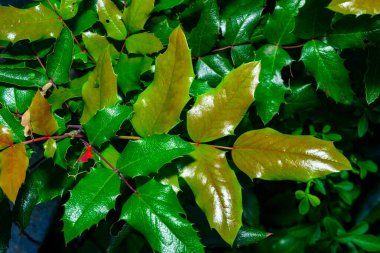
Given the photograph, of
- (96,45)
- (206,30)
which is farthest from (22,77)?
(206,30)

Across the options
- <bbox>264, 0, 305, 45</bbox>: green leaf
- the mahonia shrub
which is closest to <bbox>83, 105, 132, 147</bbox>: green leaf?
the mahonia shrub

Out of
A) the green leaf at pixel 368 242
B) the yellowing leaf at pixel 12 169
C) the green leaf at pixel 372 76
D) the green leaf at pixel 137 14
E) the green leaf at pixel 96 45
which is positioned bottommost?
the green leaf at pixel 368 242

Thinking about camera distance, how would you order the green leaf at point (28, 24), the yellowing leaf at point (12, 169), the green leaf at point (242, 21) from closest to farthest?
the yellowing leaf at point (12, 169)
the green leaf at point (28, 24)
the green leaf at point (242, 21)

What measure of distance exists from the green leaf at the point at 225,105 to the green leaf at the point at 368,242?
1.03 meters

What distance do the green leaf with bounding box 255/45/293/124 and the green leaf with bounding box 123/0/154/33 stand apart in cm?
25

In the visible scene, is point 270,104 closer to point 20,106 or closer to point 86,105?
point 86,105

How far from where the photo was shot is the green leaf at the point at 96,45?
85cm

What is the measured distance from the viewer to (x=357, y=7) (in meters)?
0.71

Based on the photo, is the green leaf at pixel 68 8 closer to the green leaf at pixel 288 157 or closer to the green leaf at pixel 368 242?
the green leaf at pixel 288 157

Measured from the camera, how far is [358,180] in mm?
1929

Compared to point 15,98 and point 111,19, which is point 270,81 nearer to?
point 111,19

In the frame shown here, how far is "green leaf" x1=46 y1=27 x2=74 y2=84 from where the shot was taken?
2.72ft

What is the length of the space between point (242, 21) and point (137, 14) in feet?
0.75

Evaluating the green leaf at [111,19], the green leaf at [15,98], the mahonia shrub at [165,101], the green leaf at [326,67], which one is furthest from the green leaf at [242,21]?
the green leaf at [15,98]
